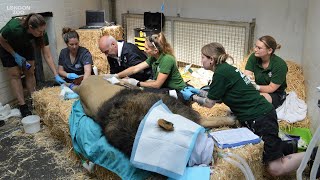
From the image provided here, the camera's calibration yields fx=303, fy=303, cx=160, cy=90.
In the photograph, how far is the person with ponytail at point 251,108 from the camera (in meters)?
1.93

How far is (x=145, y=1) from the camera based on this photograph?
478 centimetres

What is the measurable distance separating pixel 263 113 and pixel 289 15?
1.91 metres

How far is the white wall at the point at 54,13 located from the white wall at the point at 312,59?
3.22m

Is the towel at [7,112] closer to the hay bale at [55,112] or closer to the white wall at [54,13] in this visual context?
the white wall at [54,13]

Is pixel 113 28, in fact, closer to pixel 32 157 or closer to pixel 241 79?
pixel 32 157

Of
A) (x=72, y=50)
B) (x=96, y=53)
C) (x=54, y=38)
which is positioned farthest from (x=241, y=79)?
(x=54, y=38)

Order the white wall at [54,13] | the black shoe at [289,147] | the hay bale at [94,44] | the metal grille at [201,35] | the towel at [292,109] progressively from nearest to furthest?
the black shoe at [289,147], the towel at [292,109], the white wall at [54,13], the metal grille at [201,35], the hay bale at [94,44]

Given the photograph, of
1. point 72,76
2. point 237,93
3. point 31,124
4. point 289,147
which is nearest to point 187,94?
point 237,93

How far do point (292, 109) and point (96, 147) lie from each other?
1768mm

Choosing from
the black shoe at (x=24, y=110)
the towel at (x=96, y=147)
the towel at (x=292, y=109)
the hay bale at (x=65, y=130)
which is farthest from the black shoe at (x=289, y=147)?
the black shoe at (x=24, y=110)

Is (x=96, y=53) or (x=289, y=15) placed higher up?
(x=289, y=15)

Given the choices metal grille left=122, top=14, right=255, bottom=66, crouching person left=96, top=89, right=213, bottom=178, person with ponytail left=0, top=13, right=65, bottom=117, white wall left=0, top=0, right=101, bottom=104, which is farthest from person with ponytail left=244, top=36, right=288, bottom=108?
white wall left=0, top=0, right=101, bottom=104

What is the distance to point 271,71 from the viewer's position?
264cm

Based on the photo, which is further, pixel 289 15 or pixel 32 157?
pixel 289 15
